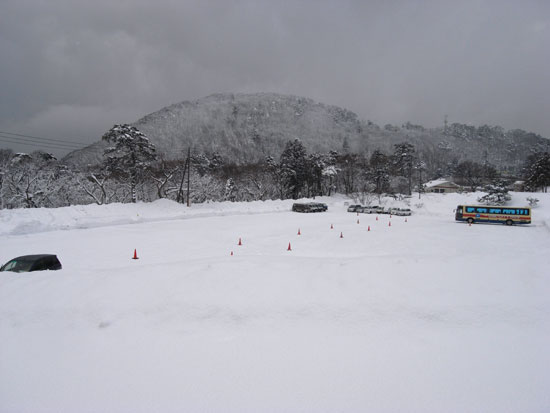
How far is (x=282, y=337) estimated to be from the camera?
6340 millimetres

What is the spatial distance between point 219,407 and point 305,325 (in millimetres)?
2805

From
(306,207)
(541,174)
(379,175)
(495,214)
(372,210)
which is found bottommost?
(372,210)

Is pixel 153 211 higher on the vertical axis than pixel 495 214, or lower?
higher

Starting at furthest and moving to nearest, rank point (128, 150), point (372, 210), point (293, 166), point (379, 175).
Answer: point (379, 175)
point (293, 166)
point (372, 210)
point (128, 150)

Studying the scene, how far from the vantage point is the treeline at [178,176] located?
36188 millimetres

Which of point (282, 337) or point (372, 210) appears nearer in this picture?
point (282, 337)

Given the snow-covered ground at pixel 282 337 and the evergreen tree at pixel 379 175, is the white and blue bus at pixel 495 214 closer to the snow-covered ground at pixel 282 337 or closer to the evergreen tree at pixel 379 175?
the snow-covered ground at pixel 282 337

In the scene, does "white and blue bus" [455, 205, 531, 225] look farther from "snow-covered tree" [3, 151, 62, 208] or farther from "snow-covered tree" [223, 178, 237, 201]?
"snow-covered tree" [3, 151, 62, 208]

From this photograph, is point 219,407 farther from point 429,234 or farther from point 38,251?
point 429,234

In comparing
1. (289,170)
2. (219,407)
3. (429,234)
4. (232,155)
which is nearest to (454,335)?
(219,407)

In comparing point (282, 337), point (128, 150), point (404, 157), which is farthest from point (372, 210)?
point (282, 337)

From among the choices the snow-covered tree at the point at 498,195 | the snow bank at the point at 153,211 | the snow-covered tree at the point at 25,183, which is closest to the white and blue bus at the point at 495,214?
the snow bank at the point at 153,211

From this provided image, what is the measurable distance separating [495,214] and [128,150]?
4712cm

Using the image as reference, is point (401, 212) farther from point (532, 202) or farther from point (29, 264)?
point (29, 264)
